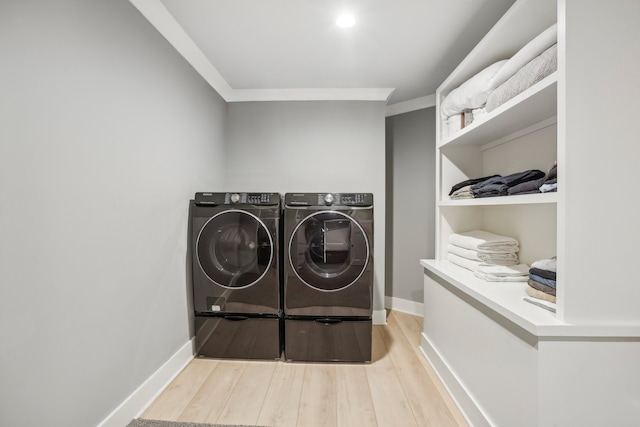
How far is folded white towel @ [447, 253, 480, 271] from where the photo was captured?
1.50 meters

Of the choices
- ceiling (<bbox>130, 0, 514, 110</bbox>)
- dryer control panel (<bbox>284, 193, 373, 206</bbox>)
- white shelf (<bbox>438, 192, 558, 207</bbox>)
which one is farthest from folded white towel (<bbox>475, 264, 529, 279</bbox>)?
ceiling (<bbox>130, 0, 514, 110</bbox>)

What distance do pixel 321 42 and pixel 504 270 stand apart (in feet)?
6.09

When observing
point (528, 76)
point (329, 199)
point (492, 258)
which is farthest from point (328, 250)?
point (528, 76)

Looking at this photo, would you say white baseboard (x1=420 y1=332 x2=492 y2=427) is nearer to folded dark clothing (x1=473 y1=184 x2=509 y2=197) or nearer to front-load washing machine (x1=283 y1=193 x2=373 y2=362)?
front-load washing machine (x1=283 y1=193 x2=373 y2=362)

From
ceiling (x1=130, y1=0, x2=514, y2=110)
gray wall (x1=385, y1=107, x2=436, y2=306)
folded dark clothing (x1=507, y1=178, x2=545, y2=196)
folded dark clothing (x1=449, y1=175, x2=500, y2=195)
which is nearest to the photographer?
folded dark clothing (x1=507, y1=178, x2=545, y2=196)

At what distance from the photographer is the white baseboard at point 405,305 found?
2.62 m

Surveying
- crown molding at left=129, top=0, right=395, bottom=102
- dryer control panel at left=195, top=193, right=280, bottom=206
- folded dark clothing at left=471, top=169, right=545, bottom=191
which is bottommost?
dryer control panel at left=195, top=193, right=280, bottom=206

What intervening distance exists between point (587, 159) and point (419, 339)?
5.88ft

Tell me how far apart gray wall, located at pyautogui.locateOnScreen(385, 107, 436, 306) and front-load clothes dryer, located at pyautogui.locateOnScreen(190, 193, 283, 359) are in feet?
4.98

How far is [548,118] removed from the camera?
1.31m

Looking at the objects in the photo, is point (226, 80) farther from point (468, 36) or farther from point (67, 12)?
point (468, 36)

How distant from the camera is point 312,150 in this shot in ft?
Result: 8.25

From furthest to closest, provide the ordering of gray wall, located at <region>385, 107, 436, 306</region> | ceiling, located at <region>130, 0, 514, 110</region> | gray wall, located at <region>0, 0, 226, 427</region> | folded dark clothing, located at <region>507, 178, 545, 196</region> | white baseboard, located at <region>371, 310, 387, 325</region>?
gray wall, located at <region>385, 107, 436, 306</region> < white baseboard, located at <region>371, 310, 387, 325</region> < ceiling, located at <region>130, 0, 514, 110</region> < folded dark clothing, located at <region>507, 178, 545, 196</region> < gray wall, located at <region>0, 0, 226, 427</region>

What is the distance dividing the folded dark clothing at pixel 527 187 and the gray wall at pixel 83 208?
1916 mm
